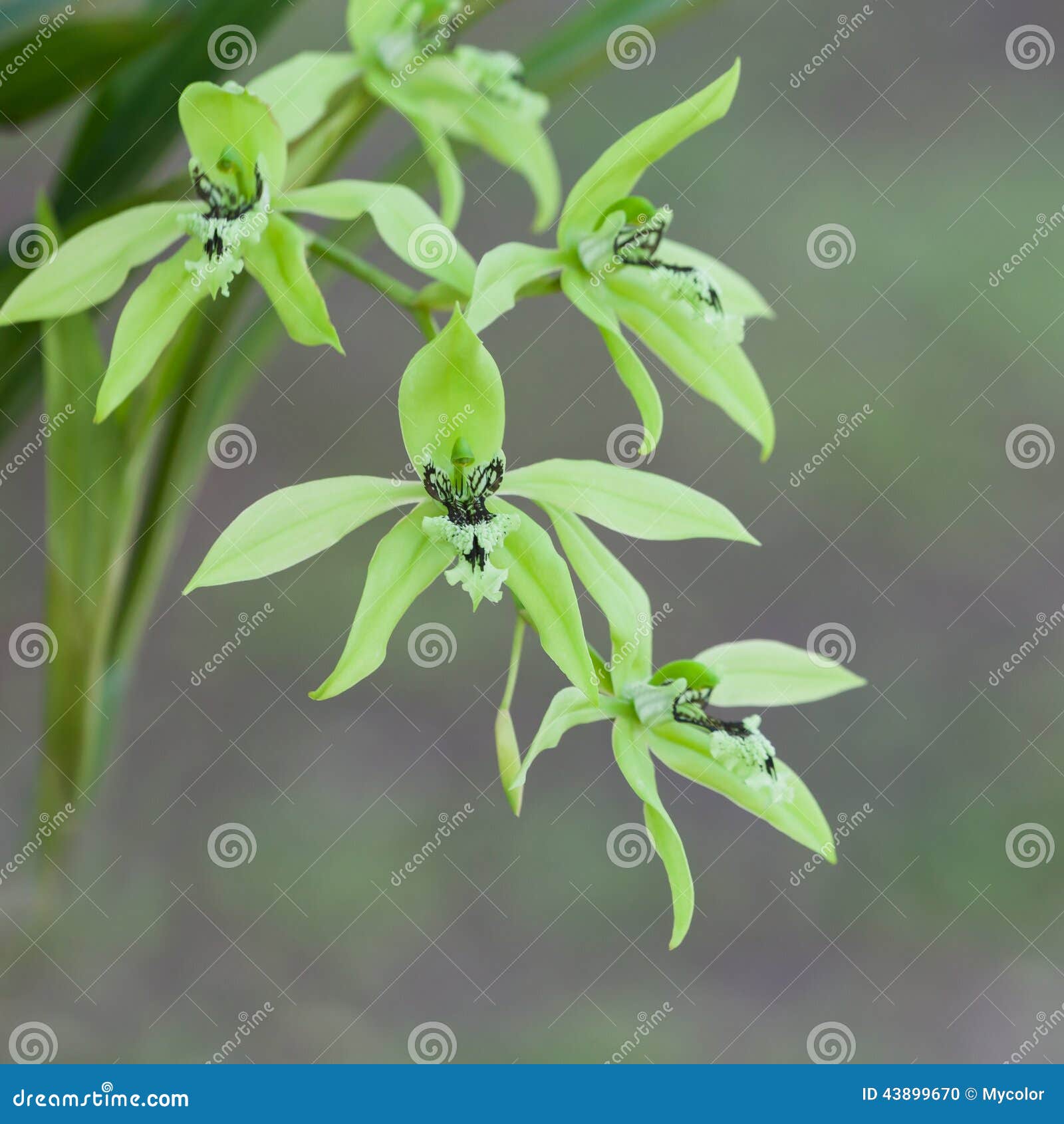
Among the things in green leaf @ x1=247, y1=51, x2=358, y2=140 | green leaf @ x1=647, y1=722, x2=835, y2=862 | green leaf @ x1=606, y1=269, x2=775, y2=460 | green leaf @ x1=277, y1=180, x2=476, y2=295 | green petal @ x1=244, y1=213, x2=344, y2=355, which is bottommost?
green leaf @ x1=647, y1=722, x2=835, y2=862

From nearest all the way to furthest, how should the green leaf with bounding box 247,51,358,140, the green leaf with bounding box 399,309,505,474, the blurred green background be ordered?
1. the green leaf with bounding box 399,309,505,474
2. the green leaf with bounding box 247,51,358,140
3. the blurred green background

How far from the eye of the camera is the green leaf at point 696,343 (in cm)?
59

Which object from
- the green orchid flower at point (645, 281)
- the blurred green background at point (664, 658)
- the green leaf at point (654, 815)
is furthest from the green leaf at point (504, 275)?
the blurred green background at point (664, 658)

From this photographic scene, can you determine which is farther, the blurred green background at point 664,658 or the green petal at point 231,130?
the blurred green background at point 664,658

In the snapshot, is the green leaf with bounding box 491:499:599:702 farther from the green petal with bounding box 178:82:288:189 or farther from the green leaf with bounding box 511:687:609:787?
the green petal with bounding box 178:82:288:189

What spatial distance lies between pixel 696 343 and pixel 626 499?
0.39 feet

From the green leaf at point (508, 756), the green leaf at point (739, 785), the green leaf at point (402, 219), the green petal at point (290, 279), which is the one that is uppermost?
the green leaf at point (402, 219)

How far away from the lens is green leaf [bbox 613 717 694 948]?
57 centimetres

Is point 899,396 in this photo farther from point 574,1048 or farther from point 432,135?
point 432,135

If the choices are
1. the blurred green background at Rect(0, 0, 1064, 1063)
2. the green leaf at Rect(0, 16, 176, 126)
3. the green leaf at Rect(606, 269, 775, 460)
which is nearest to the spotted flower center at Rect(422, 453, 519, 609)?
the green leaf at Rect(606, 269, 775, 460)

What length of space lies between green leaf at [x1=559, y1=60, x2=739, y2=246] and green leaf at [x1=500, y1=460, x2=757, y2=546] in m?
Result: 0.13

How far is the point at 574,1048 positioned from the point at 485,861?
274 millimetres

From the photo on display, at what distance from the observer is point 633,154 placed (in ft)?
1.76

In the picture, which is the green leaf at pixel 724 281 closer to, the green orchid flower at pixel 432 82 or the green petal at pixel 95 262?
the green orchid flower at pixel 432 82
